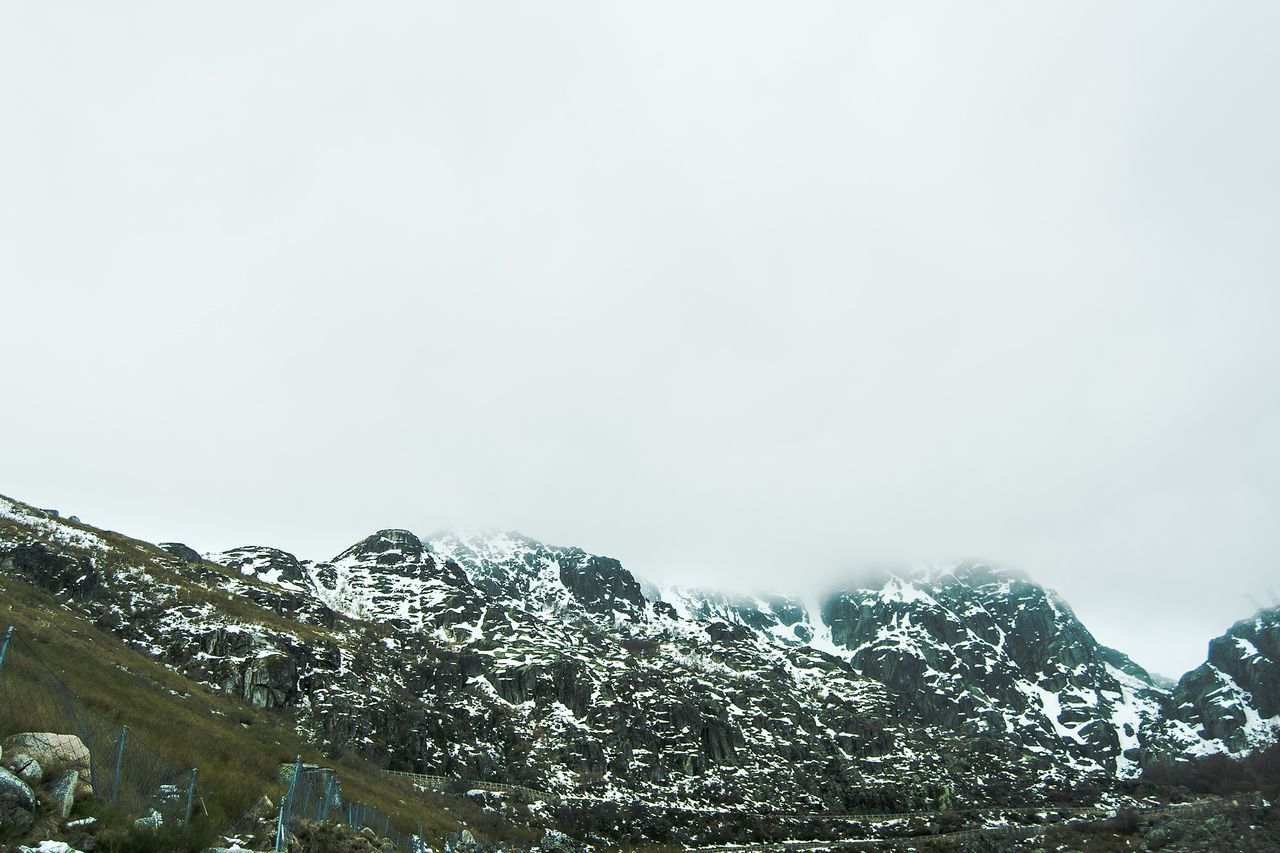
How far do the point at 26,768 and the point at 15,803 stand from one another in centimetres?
146

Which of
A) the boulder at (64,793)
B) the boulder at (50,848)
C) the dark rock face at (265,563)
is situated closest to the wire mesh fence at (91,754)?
the boulder at (64,793)

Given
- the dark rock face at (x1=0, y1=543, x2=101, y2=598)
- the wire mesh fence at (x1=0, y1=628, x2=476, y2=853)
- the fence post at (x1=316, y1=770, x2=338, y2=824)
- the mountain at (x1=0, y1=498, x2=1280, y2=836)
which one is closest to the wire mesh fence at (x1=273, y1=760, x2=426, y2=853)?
the fence post at (x1=316, y1=770, x2=338, y2=824)

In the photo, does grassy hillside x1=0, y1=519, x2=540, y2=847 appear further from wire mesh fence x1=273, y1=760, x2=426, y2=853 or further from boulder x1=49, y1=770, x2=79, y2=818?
boulder x1=49, y1=770, x2=79, y2=818

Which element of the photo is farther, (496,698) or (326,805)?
(496,698)

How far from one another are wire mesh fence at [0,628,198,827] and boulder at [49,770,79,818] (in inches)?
13.0

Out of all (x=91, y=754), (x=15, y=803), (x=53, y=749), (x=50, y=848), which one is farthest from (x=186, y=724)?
(x=50, y=848)

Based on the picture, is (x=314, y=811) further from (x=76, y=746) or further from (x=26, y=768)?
(x=26, y=768)

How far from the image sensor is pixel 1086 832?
102 metres

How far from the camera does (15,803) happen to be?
9.29m

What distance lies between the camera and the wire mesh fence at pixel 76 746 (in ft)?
37.3

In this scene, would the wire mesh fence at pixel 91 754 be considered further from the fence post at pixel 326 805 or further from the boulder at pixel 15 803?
the fence post at pixel 326 805

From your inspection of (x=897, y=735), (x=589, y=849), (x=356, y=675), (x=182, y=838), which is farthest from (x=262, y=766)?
(x=897, y=735)

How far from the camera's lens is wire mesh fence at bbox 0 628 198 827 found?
11.4 m

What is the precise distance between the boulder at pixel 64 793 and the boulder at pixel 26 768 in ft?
0.85
